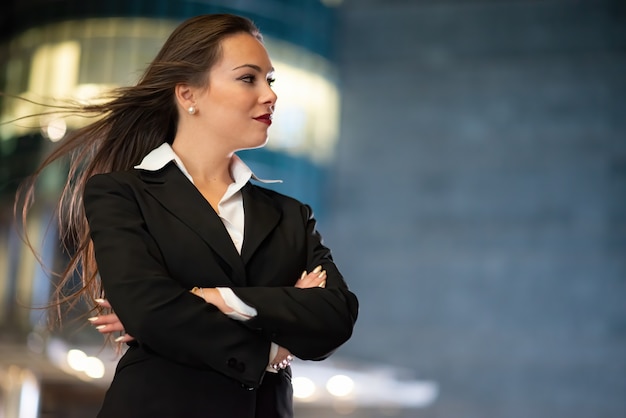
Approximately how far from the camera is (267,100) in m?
2.31

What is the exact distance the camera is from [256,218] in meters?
2.29

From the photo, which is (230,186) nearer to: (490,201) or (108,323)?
(108,323)

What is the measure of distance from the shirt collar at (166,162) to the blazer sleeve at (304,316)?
40cm

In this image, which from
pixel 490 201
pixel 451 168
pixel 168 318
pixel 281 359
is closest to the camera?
pixel 168 318

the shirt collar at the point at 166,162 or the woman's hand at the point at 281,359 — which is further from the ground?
the shirt collar at the point at 166,162

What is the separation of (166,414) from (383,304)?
82.5 ft

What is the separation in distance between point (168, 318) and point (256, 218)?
45 centimetres

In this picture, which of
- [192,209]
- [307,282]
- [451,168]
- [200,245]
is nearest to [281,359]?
[307,282]

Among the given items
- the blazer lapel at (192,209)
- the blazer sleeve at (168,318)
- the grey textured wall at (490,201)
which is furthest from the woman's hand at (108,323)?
the grey textured wall at (490,201)

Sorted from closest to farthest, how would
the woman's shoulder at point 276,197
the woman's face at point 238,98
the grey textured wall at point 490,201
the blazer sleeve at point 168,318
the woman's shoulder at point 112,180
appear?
the blazer sleeve at point 168,318 → the woman's shoulder at point 112,180 → the woman's face at point 238,98 → the woman's shoulder at point 276,197 → the grey textured wall at point 490,201

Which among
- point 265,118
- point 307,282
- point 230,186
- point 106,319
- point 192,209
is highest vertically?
point 265,118

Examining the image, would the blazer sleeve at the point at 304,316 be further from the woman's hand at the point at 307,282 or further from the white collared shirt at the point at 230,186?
the white collared shirt at the point at 230,186

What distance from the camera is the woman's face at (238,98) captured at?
7.58ft

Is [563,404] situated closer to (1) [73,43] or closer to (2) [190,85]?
(1) [73,43]
